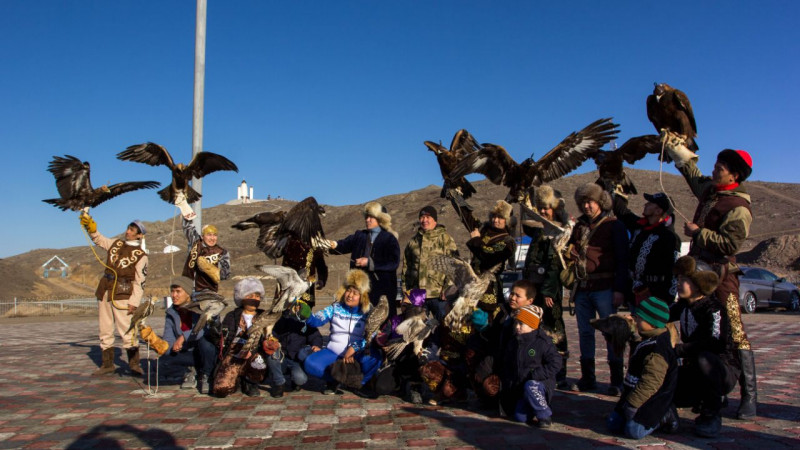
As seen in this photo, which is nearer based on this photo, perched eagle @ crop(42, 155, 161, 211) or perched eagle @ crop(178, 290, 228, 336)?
perched eagle @ crop(178, 290, 228, 336)

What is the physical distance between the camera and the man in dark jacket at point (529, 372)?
3951 mm

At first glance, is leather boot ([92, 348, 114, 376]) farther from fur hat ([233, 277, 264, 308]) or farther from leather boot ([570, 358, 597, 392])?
leather boot ([570, 358, 597, 392])

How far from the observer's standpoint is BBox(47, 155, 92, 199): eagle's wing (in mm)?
6234

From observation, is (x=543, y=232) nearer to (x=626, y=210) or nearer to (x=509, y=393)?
(x=626, y=210)

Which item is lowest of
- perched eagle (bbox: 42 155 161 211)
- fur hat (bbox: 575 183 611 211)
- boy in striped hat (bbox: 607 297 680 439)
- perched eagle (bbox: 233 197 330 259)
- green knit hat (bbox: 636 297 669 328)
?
boy in striped hat (bbox: 607 297 680 439)

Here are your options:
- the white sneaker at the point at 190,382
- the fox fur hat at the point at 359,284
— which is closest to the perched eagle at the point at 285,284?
the fox fur hat at the point at 359,284

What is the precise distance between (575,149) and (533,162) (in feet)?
2.61

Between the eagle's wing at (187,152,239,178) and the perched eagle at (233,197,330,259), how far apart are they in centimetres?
95

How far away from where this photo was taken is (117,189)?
6.60m

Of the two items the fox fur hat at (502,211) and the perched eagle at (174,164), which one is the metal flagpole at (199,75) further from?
the fox fur hat at (502,211)

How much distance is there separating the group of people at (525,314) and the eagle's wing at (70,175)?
0.41 metres

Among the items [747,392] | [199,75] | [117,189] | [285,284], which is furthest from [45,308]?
[747,392]

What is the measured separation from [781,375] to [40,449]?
6.64 meters

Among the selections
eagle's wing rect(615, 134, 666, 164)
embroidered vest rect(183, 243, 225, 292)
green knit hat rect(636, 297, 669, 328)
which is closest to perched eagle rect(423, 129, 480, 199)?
eagle's wing rect(615, 134, 666, 164)
